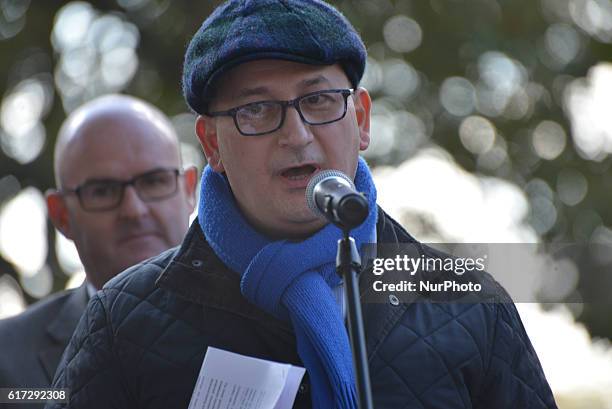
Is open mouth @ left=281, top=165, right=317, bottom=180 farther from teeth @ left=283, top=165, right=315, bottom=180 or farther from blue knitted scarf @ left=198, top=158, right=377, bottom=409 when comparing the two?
blue knitted scarf @ left=198, top=158, right=377, bottom=409

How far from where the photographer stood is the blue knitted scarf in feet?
11.1

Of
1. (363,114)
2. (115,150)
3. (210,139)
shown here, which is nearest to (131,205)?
(115,150)

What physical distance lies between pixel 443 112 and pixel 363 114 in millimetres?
7993

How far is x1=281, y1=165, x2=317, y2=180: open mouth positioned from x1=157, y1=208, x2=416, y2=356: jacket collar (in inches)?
13.4

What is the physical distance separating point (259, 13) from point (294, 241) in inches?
24.5

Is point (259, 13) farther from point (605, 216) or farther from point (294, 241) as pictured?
point (605, 216)

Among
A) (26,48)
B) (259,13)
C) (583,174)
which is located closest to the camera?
(259,13)

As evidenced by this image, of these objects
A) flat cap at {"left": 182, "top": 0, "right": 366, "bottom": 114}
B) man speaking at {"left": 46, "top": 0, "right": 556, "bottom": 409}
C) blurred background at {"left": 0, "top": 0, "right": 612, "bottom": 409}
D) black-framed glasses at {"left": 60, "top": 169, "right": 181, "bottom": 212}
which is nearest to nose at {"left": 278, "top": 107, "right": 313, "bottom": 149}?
man speaking at {"left": 46, "top": 0, "right": 556, "bottom": 409}

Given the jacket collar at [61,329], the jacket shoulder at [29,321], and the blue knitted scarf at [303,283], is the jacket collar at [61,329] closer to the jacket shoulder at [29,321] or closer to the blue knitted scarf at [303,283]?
the jacket shoulder at [29,321]

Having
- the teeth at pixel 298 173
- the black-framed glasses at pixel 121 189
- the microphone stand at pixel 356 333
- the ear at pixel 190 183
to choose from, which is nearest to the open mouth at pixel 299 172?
the teeth at pixel 298 173

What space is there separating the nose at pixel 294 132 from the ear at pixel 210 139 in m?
0.31

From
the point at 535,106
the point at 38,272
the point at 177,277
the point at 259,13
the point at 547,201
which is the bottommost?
the point at 177,277

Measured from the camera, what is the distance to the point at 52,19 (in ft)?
35.4

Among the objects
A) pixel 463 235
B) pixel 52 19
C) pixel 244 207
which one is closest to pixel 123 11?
pixel 52 19
